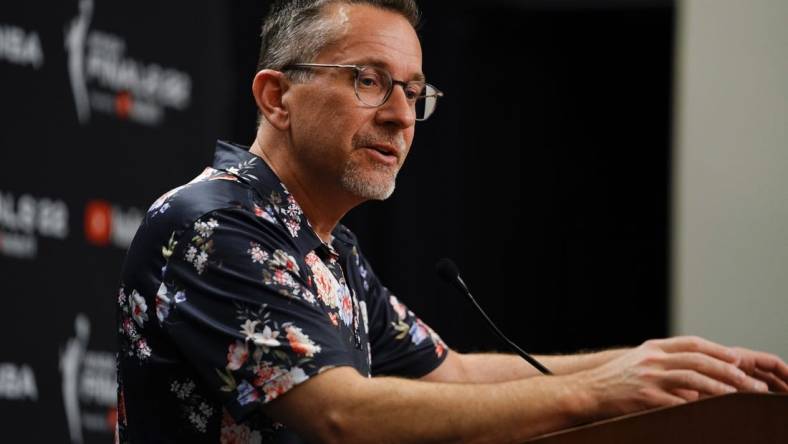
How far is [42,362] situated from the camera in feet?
8.75

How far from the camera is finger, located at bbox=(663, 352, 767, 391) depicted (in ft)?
5.16

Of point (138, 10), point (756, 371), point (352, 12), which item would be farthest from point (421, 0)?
point (756, 371)

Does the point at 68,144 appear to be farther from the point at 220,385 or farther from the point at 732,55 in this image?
the point at 732,55

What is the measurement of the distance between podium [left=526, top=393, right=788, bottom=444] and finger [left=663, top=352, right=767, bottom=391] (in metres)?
0.09

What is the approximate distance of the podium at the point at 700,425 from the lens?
1.44 metres

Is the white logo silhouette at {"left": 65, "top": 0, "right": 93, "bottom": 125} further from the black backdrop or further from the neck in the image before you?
the neck

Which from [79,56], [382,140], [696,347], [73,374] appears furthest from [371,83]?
[73,374]

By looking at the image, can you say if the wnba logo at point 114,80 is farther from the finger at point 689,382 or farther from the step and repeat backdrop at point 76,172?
the finger at point 689,382

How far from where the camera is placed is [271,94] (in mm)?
2154

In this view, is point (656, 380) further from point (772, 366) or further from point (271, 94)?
point (271, 94)

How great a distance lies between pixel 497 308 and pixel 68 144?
2580 mm

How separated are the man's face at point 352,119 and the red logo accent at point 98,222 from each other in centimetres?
95

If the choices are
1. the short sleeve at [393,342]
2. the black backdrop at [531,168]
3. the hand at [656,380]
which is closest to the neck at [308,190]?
the short sleeve at [393,342]

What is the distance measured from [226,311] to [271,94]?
628mm
